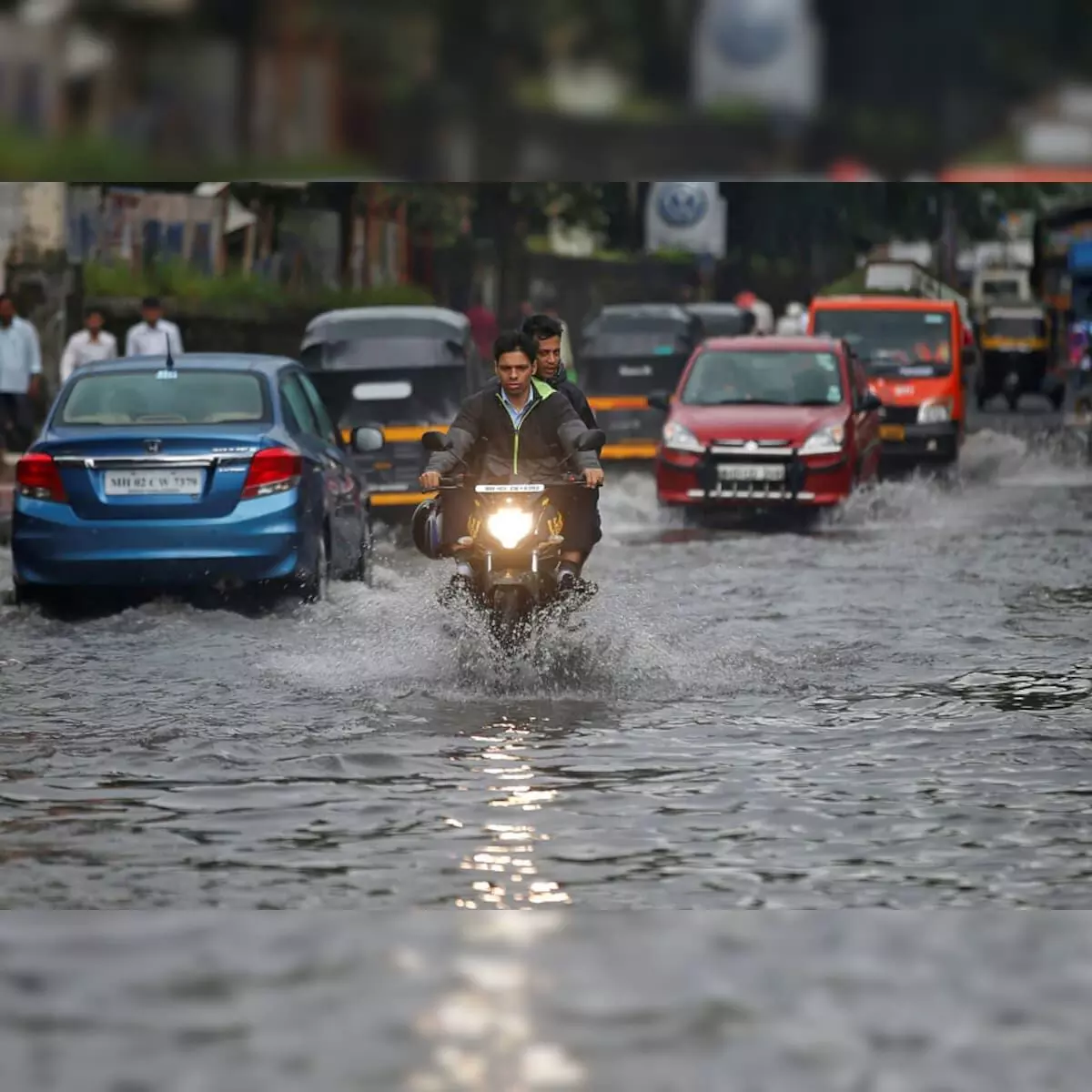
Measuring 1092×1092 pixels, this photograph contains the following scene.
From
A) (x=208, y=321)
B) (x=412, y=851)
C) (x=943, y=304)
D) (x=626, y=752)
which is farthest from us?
(x=208, y=321)

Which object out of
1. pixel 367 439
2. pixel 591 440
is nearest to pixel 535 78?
pixel 591 440

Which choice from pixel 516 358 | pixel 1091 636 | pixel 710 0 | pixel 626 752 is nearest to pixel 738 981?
pixel 626 752

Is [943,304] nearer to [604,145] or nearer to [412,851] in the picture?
[604,145]

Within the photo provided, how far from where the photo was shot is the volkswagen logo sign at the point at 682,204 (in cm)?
3878

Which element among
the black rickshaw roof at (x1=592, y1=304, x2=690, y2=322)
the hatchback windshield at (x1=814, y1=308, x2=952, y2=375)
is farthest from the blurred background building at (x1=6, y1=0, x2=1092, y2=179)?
the black rickshaw roof at (x1=592, y1=304, x2=690, y2=322)

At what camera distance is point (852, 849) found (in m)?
8.94

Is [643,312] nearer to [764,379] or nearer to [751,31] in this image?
[764,379]

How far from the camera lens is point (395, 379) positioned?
85.1 feet

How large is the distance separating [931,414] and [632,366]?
339cm

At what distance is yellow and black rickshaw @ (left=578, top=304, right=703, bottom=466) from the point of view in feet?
104

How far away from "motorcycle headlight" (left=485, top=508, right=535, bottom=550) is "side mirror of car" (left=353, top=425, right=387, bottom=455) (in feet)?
11.4

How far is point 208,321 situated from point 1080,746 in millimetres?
26733

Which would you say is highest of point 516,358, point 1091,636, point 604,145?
point 604,145

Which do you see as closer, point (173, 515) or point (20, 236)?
point (173, 515)
